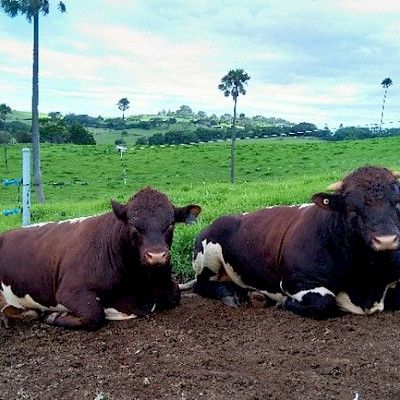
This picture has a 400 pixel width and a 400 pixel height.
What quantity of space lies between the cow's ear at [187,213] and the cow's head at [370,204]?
4.06 feet

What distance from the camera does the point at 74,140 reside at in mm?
69438

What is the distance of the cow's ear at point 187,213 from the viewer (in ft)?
22.5

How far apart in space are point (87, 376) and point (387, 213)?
9.39ft

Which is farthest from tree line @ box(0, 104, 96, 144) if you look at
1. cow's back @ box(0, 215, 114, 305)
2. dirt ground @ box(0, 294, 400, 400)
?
dirt ground @ box(0, 294, 400, 400)

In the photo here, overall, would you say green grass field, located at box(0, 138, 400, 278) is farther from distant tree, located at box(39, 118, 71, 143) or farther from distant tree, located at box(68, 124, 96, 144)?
distant tree, located at box(68, 124, 96, 144)

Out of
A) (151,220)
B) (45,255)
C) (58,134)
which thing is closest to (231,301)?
(151,220)

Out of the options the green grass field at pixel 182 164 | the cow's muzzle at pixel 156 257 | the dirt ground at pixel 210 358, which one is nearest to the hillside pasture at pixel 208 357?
the dirt ground at pixel 210 358

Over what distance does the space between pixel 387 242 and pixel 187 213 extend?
210cm

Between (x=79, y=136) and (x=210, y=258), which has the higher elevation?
(x=210, y=258)

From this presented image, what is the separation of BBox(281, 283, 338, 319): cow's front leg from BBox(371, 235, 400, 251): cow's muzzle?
857 millimetres

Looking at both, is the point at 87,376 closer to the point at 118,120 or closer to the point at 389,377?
the point at 389,377

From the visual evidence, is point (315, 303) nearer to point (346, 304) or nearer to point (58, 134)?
point (346, 304)

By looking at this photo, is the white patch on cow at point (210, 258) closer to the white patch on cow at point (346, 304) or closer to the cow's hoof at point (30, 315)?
the white patch on cow at point (346, 304)

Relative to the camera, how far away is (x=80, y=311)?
254 inches
